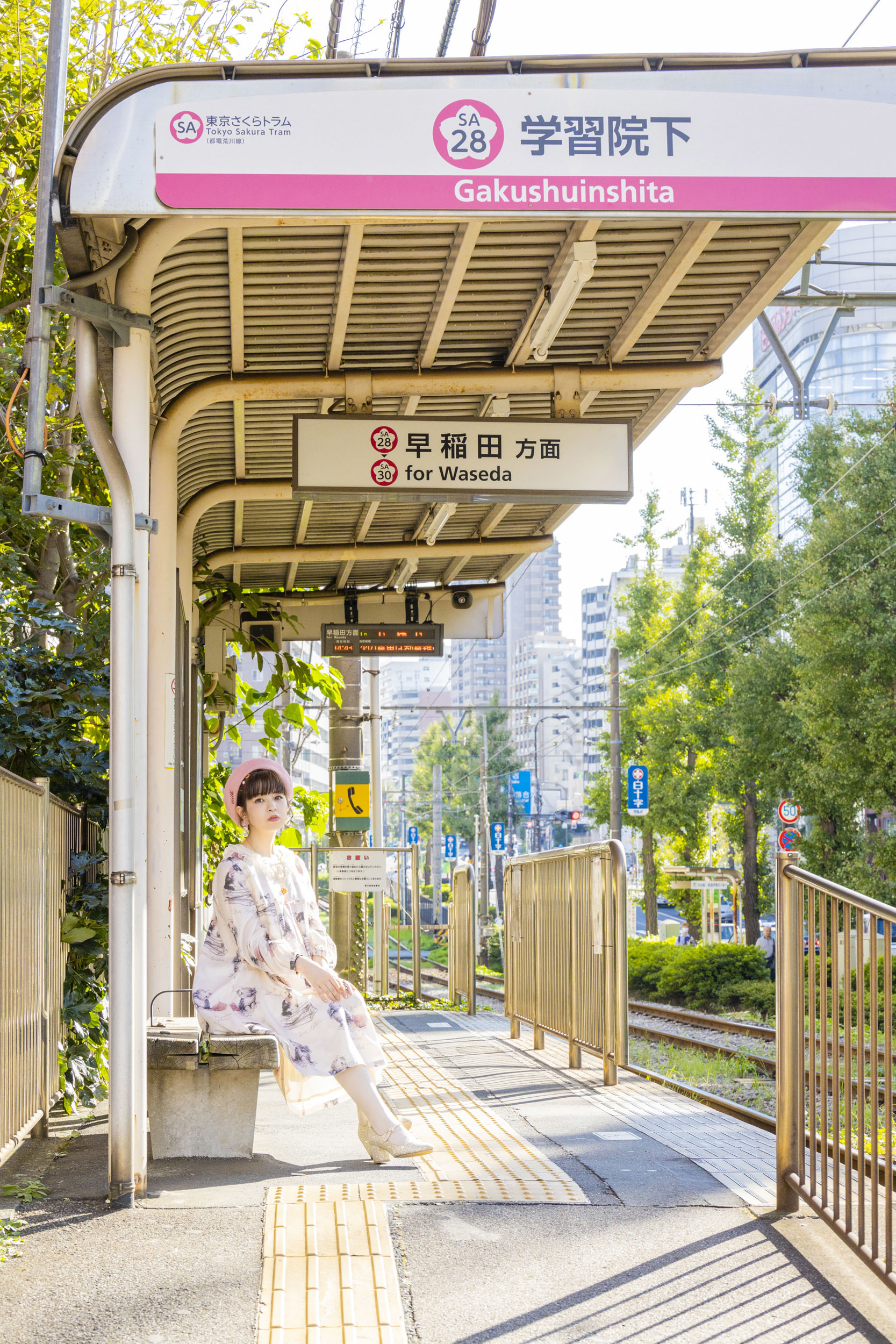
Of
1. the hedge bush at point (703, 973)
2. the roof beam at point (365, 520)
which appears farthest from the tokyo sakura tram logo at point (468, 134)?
the hedge bush at point (703, 973)

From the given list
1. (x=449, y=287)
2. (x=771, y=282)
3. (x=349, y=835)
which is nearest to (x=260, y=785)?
(x=449, y=287)

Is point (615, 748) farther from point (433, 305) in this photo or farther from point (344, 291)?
point (344, 291)

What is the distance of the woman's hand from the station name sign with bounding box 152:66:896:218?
262 centimetres

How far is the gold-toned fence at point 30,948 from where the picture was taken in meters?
4.58

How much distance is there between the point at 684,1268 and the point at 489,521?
21.7ft

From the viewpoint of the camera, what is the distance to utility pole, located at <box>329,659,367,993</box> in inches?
593

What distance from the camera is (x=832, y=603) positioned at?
22953mm

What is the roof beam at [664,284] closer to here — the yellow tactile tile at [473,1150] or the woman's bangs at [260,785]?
the woman's bangs at [260,785]

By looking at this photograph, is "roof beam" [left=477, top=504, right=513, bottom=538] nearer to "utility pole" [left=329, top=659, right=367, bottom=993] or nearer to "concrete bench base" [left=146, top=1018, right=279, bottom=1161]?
"utility pole" [left=329, top=659, right=367, bottom=993]

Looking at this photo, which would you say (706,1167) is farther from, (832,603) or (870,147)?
(832,603)

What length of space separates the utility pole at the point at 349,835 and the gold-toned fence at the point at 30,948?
8612 millimetres

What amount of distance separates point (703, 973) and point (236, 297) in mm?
18417

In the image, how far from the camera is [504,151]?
4.52 metres

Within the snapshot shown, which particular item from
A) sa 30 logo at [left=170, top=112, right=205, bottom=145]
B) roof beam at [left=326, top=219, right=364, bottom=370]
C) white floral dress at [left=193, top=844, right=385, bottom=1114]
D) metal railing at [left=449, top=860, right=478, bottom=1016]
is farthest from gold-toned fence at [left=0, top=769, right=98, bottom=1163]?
metal railing at [left=449, top=860, right=478, bottom=1016]
